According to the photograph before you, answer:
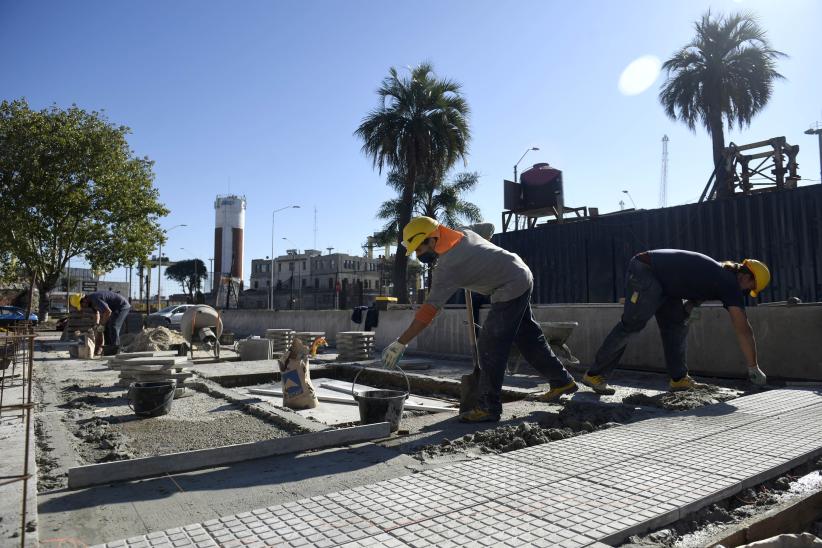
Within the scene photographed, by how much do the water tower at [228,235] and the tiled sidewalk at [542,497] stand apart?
10245 centimetres

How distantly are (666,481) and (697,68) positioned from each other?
25508 millimetres

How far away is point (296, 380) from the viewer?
6.29m

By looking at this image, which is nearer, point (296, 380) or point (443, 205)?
point (296, 380)

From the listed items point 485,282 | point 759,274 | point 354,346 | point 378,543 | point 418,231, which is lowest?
point 378,543

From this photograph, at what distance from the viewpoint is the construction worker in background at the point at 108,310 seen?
39.9 feet

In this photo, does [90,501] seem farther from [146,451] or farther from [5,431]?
[5,431]

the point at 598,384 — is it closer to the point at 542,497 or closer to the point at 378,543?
the point at 542,497

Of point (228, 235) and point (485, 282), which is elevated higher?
point (228, 235)

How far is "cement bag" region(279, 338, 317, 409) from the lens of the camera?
6.20m

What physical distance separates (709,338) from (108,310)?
1199cm

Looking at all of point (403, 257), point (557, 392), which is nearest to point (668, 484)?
point (557, 392)

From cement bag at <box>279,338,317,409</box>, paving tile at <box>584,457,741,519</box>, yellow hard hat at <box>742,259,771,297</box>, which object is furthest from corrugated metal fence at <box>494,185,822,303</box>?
paving tile at <box>584,457,741,519</box>

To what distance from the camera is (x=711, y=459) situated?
11.2 feet

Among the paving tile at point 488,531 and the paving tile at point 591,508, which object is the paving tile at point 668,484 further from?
the paving tile at point 488,531
